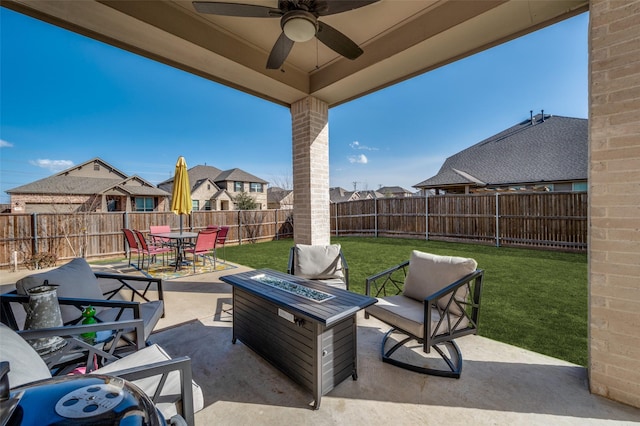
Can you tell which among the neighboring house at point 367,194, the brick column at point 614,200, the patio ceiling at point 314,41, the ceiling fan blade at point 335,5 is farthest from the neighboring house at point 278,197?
the brick column at point 614,200

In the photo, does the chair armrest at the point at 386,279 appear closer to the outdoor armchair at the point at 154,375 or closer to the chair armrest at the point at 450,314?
the chair armrest at the point at 450,314

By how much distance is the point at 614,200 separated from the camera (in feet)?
6.49

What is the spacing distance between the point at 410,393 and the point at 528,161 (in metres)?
15.6

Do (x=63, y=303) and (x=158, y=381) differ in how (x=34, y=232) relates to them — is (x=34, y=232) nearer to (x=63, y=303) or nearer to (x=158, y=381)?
(x=63, y=303)

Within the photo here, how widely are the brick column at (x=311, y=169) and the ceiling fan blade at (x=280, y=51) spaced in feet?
4.55

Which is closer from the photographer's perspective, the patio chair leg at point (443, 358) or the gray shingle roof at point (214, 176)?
the patio chair leg at point (443, 358)

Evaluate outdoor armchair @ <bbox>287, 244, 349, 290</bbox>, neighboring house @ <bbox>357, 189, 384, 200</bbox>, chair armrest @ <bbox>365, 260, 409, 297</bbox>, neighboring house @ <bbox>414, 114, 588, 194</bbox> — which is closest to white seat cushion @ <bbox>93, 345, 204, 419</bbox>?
chair armrest @ <bbox>365, 260, 409, 297</bbox>

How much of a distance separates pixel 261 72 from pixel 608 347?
174 inches

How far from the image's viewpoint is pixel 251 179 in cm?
2980

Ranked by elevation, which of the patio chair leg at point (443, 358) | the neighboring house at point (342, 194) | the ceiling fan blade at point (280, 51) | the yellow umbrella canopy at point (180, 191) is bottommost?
the patio chair leg at point (443, 358)

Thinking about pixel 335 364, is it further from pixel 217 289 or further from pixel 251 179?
pixel 251 179

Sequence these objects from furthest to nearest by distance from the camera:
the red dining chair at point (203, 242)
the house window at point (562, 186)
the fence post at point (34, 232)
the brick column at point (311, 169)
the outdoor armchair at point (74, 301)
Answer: the house window at point (562, 186) < the fence post at point (34, 232) < the red dining chair at point (203, 242) < the brick column at point (311, 169) < the outdoor armchair at point (74, 301)

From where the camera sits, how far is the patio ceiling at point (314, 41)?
96.0 inches

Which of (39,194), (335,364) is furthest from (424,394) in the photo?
(39,194)
